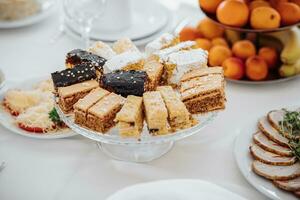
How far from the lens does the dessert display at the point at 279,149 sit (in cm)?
118

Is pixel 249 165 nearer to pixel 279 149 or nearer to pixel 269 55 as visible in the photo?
pixel 279 149

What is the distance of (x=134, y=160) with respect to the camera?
4.34 feet

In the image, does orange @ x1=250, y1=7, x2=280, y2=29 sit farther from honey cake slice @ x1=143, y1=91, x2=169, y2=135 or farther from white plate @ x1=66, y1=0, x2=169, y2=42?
honey cake slice @ x1=143, y1=91, x2=169, y2=135

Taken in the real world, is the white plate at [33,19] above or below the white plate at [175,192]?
above

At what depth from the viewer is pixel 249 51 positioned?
1.61m

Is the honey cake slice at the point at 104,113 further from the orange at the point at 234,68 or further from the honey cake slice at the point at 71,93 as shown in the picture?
the orange at the point at 234,68

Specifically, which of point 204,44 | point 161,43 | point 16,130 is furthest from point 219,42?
point 16,130

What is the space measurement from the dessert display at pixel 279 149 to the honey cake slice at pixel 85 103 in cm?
39

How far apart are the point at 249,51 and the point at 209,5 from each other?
0.62 ft

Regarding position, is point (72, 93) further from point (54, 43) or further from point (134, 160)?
point (54, 43)

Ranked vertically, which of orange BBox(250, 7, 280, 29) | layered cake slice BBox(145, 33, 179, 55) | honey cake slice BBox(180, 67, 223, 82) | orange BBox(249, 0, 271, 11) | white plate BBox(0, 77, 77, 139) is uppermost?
orange BBox(249, 0, 271, 11)

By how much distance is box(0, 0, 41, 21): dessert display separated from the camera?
6.14 feet

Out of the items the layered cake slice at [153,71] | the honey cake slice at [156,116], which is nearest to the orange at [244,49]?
the layered cake slice at [153,71]

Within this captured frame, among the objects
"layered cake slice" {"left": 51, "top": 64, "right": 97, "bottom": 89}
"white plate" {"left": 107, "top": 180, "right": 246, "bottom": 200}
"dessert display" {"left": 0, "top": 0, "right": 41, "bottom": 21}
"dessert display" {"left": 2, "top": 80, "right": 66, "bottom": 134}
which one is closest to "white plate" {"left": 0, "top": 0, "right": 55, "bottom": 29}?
"dessert display" {"left": 0, "top": 0, "right": 41, "bottom": 21}
